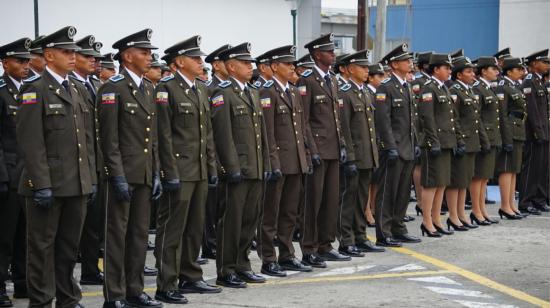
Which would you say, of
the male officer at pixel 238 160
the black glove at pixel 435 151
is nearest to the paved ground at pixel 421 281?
the male officer at pixel 238 160

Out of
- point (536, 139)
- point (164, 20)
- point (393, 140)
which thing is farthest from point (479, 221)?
point (164, 20)

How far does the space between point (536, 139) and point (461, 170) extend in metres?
2.46

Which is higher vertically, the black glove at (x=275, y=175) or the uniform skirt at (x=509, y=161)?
the black glove at (x=275, y=175)

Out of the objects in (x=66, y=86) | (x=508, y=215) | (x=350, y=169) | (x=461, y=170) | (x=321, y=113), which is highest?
(x=66, y=86)

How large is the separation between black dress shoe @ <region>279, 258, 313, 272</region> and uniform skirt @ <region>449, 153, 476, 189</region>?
345 cm

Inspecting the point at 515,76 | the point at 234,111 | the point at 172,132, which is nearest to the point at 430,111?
the point at 515,76

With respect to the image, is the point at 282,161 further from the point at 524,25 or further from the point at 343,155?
the point at 524,25

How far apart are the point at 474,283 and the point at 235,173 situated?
8.01 feet

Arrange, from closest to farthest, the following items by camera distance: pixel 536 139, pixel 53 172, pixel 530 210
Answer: pixel 53 172
pixel 536 139
pixel 530 210

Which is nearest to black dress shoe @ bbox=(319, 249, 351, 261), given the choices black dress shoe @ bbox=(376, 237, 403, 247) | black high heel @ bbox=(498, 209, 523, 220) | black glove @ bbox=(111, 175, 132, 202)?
black dress shoe @ bbox=(376, 237, 403, 247)

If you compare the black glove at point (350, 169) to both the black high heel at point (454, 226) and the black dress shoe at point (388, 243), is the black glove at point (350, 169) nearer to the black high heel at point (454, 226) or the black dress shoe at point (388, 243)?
the black dress shoe at point (388, 243)

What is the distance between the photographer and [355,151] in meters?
10.6

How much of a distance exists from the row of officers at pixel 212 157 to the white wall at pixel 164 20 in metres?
4.15

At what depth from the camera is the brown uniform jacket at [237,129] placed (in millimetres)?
8594
